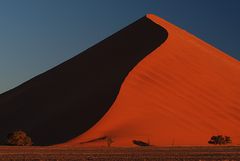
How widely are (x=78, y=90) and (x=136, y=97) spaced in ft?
32.0

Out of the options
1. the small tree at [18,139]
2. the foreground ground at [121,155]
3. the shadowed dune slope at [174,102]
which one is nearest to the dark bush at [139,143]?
the shadowed dune slope at [174,102]

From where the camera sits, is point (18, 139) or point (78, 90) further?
point (78, 90)

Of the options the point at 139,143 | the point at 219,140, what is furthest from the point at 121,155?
the point at 219,140

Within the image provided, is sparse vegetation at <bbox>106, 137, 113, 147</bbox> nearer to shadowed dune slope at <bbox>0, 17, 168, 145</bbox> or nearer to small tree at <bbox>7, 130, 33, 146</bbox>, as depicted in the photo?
shadowed dune slope at <bbox>0, 17, 168, 145</bbox>

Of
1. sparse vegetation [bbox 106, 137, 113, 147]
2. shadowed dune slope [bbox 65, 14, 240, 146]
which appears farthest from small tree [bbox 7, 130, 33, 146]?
sparse vegetation [bbox 106, 137, 113, 147]

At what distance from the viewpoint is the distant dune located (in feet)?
205

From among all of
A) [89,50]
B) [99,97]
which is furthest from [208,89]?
[89,50]

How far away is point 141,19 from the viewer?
10281 centimetres

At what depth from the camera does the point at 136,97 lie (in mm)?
68625

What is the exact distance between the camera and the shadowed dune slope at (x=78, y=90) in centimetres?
6631

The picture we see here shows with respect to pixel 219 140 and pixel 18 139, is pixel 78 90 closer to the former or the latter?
pixel 18 139

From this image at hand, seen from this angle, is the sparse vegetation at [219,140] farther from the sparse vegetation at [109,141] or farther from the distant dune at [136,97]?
the sparse vegetation at [109,141]

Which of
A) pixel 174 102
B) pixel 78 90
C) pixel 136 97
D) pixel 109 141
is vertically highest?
pixel 78 90

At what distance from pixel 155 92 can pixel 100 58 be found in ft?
62.8
